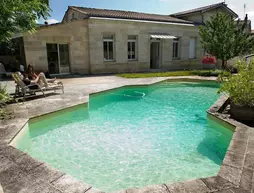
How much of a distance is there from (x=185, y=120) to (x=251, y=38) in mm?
15200

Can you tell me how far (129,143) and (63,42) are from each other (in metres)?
14.5

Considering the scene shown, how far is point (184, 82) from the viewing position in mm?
15461

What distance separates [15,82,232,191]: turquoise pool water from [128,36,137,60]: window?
1212 cm

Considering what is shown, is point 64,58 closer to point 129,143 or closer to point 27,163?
point 129,143

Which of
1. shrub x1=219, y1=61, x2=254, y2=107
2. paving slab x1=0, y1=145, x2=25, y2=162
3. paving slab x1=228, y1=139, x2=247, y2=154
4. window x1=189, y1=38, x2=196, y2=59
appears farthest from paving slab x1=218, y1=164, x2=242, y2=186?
window x1=189, y1=38, x2=196, y2=59

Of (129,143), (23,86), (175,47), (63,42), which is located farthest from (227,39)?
(23,86)

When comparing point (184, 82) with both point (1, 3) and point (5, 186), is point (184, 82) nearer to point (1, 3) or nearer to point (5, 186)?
point (1, 3)

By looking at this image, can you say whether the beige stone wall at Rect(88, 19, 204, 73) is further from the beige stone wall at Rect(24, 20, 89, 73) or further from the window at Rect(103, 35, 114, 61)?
the beige stone wall at Rect(24, 20, 89, 73)

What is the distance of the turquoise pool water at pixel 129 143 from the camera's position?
13.9ft

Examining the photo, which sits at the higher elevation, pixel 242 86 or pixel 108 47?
pixel 108 47

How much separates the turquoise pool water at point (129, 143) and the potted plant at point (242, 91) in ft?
2.68

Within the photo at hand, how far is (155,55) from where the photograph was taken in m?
23.1

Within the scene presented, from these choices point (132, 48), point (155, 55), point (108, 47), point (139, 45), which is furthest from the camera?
point (155, 55)

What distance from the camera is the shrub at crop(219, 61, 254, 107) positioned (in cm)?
593
